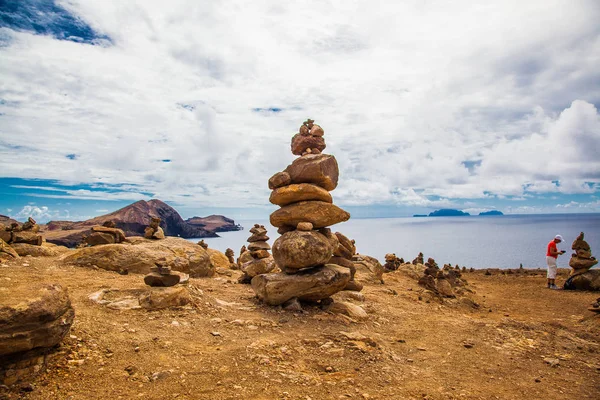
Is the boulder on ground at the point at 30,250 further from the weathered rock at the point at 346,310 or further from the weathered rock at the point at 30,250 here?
the weathered rock at the point at 346,310

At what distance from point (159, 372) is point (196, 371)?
88 cm

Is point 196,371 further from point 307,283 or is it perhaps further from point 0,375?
point 307,283

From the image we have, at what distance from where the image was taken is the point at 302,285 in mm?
14906

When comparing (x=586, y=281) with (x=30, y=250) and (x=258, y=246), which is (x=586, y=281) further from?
(x=30, y=250)

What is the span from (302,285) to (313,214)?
128 inches

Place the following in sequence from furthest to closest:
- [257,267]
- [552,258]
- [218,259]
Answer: [218,259], [552,258], [257,267]

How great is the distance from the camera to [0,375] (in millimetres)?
6914

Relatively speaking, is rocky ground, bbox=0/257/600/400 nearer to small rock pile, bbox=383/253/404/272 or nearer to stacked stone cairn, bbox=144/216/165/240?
stacked stone cairn, bbox=144/216/165/240

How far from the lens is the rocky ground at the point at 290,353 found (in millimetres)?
8047

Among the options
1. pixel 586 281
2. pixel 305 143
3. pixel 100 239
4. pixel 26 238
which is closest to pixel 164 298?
pixel 305 143

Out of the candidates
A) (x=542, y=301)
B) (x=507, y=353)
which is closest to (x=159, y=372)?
(x=507, y=353)

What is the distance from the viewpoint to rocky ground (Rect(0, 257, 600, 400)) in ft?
26.4

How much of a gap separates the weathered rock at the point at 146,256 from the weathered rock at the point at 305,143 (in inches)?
381

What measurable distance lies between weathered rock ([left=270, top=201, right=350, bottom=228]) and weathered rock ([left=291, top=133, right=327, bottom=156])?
3027mm
